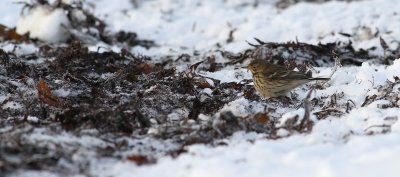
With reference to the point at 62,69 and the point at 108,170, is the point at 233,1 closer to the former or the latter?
the point at 62,69

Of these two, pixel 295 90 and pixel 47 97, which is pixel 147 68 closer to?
pixel 295 90

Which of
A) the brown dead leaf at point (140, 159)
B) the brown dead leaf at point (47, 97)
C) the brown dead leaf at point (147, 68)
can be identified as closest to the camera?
the brown dead leaf at point (140, 159)

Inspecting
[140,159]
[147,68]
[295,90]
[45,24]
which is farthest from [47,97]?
[45,24]

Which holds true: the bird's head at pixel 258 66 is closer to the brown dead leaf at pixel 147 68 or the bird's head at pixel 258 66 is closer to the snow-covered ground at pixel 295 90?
the snow-covered ground at pixel 295 90

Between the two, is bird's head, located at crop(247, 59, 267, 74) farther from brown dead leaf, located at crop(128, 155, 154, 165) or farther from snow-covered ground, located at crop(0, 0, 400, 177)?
brown dead leaf, located at crop(128, 155, 154, 165)

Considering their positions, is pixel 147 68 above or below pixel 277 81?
above

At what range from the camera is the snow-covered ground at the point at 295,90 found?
3.71m

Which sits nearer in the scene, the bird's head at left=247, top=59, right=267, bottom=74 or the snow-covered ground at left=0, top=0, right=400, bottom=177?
the snow-covered ground at left=0, top=0, right=400, bottom=177

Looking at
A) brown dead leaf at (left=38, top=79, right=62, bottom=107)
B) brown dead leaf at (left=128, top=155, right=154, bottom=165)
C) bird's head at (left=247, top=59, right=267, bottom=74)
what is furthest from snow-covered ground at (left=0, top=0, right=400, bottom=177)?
bird's head at (left=247, top=59, right=267, bottom=74)

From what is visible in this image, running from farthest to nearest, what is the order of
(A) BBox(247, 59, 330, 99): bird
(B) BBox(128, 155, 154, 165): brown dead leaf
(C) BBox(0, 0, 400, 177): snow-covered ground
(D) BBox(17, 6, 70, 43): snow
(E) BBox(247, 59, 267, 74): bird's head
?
(D) BBox(17, 6, 70, 43): snow
(E) BBox(247, 59, 267, 74): bird's head
(A) BBox(247, 59, 330, 99): bird
(B) BBox(128, 155, 154, 165): brown dead leaf
(C) BBox(0, 0, 400, 177): snow-covered ground

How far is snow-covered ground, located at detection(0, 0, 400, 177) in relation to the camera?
12.2ft

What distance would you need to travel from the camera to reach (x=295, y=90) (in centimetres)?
629

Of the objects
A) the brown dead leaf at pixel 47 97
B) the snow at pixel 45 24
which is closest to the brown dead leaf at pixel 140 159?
the brown dead leaf at pixel 47 97

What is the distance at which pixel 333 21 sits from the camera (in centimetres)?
962
